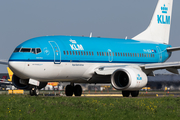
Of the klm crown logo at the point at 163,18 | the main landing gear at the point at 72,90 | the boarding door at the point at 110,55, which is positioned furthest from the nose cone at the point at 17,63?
the klm crown logo at the point at 163,18

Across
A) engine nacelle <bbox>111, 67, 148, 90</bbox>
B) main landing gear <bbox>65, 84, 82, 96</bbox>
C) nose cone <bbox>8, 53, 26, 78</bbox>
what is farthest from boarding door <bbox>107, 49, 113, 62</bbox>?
nose cone <bbox>8, 53, 26, 78</bbox>

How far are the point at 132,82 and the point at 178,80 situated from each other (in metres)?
53.5

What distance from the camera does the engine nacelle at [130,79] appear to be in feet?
98.7

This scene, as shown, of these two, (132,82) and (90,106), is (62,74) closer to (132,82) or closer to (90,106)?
(132,82)

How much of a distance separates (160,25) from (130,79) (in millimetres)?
14929

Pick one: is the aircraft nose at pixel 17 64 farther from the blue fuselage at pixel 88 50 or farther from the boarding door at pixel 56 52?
the boarding door at pixel 56 52

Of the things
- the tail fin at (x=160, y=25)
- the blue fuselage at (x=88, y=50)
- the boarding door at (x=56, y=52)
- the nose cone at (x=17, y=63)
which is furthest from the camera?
the tail fin at (x=160, y=25)

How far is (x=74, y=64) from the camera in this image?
30984mm

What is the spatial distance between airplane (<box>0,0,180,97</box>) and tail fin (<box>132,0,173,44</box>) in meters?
1.46

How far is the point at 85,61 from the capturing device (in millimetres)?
31938

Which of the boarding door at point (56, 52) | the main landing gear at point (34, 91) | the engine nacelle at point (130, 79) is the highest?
the boarding door at point (56, 52)

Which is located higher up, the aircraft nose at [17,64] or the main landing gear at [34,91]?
the aircraft nose at [17,64]

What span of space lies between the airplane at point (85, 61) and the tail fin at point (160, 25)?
1461mm

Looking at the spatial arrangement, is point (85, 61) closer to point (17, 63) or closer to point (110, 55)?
point (110, 55)
